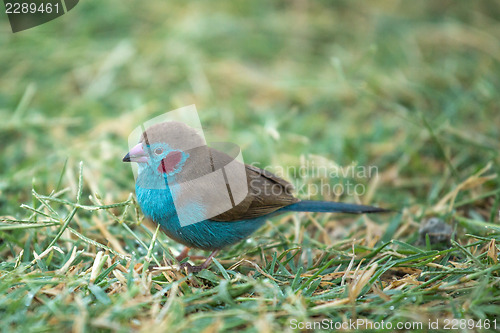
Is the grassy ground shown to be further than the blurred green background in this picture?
No

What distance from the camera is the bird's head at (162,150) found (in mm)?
3121

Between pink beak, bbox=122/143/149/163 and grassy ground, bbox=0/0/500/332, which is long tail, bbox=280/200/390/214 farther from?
pink beak, bbox=122/143/149/163

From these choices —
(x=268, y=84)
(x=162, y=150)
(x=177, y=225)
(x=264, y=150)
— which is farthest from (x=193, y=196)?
(x=268, y=84)

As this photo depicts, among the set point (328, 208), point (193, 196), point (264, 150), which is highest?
point (193, 196)

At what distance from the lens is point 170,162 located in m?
3.14

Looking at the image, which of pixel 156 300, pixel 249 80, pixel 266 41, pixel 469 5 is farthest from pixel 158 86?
pixel 469 5

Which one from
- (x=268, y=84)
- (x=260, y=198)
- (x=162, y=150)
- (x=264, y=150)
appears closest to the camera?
(x=162, y=150)

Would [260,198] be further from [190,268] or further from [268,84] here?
[268,84]

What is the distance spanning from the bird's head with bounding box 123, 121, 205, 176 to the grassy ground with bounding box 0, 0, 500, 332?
308 mm

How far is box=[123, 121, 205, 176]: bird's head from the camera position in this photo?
3.12 meters

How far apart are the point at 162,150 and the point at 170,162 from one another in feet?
0.32

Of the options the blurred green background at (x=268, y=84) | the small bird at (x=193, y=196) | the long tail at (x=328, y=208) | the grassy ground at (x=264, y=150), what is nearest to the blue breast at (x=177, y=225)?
the small bird at (x=193, y=196)

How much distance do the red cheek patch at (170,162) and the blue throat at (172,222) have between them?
0.16 feet

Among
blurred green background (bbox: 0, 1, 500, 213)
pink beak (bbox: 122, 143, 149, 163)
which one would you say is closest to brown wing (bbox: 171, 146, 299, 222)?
pink beak (bbox: 122, 143, 149, 163)
